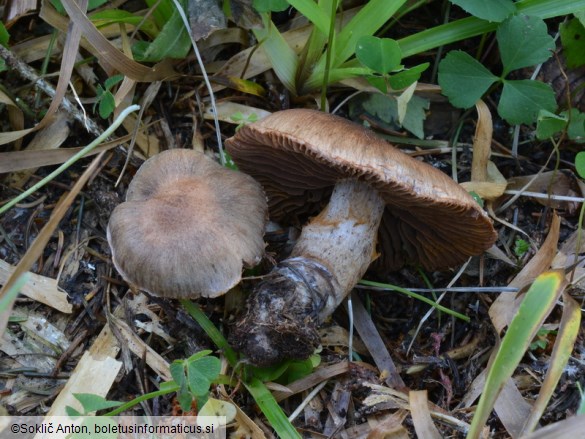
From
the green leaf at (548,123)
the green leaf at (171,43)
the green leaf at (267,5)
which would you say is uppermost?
the green leaf at (267,5)

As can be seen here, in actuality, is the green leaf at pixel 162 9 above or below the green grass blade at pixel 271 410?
above

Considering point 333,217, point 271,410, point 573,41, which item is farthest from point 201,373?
point 573,41

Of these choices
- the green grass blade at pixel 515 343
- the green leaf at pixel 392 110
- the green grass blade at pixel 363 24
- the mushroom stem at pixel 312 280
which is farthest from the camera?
the green leaf at pixel 392 110

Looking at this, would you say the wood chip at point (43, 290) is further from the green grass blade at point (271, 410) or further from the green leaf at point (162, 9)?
the green leaf at point (162, 9)

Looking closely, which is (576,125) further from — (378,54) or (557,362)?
(557,362)

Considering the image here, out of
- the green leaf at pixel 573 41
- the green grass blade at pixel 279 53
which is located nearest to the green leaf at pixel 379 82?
the green grass blade at pixel 279 53

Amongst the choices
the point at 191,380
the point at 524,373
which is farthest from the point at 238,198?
the point at 524,373

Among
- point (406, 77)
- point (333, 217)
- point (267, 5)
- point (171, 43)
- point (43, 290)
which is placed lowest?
point (43, 290)
